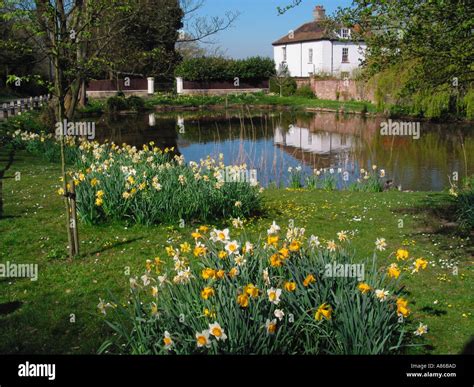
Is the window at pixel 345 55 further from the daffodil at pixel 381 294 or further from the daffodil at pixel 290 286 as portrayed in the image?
the daffodil at pixel 290 286

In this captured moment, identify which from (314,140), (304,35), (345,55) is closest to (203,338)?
(314,140)

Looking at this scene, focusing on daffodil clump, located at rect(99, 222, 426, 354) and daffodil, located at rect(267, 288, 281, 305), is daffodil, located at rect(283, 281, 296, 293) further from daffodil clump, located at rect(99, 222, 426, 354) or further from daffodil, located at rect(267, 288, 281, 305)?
daffodil, located at rect(267, 288, 281, 305)

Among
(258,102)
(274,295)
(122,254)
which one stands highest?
(258,102)

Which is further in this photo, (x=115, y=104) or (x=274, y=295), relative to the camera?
(x=115, y=104)

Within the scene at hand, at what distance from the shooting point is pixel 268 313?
4125 mm

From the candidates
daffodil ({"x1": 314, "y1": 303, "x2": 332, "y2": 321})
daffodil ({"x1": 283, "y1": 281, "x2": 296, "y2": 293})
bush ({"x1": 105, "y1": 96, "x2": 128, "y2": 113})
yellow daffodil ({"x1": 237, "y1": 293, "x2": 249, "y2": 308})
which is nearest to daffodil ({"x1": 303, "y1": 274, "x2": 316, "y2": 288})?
daffodil ({"x1": 283, "y1": 281, "x2": 296, "y2": 293})

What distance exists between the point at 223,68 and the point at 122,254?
5265 cm

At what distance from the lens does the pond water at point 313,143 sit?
53.4 ft

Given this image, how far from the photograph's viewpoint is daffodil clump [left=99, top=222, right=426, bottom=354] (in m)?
3.92

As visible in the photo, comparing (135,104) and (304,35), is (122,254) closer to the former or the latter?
(135,104)

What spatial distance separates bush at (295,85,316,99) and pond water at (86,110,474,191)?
1165 centimetres

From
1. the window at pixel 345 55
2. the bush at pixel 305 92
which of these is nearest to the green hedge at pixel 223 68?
the bush at pixel 305 92

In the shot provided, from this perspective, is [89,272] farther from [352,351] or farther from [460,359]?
[460,359]

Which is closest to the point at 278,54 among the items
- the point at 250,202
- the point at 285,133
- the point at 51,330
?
the point at 285,133
